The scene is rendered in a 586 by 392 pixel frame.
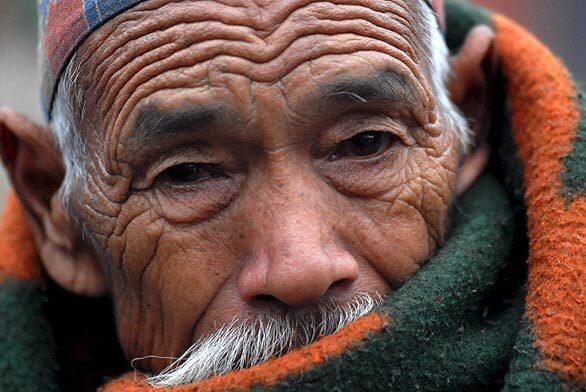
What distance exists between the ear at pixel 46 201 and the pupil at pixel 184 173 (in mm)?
532

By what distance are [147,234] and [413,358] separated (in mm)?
801

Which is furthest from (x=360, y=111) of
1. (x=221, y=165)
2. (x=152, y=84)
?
(x=152, y=84)

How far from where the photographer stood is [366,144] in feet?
6.93

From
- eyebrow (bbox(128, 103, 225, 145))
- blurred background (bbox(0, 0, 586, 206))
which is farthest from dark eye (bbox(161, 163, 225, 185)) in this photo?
blurred background (bbox(0, 0, 586, 206))

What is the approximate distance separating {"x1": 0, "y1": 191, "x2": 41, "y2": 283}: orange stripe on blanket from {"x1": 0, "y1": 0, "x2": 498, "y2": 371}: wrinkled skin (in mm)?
572

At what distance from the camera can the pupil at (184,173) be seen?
2.08 metres

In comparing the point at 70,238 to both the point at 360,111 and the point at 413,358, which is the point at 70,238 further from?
the point at 413,358

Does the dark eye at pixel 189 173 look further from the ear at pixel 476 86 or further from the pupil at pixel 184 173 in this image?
the ear at pixel 476 86

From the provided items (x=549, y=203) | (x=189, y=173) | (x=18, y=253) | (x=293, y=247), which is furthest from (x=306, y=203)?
(x=18, y=253)

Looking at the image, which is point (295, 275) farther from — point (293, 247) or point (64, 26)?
point (64, 26)

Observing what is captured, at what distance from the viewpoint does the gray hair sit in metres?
2.22

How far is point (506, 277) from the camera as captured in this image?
7.00ft

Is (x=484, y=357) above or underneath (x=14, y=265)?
above

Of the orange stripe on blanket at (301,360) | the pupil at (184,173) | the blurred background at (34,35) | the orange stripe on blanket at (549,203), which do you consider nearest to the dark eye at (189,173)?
the pupil at (184,173)
